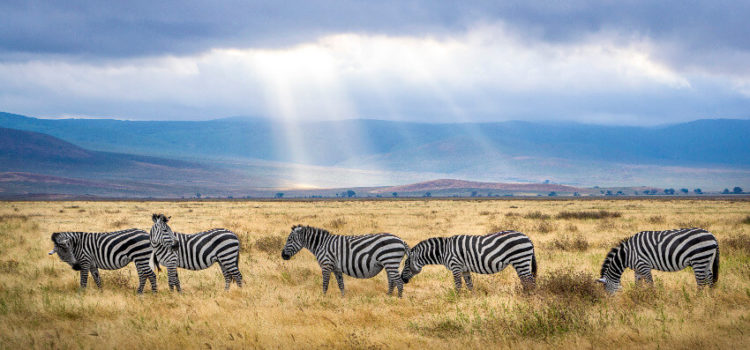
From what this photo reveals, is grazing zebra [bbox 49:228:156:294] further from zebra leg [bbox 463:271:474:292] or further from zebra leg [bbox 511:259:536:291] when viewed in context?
zebra leg [bbox 511:259:536:291]

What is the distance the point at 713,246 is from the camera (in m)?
12.9

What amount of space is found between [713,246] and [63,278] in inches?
636

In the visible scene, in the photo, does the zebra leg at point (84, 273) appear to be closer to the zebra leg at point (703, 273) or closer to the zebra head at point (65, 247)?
the zebra head at point (65, 247)

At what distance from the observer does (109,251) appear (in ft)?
46.5

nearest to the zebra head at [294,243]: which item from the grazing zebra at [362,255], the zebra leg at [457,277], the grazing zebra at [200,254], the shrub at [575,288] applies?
the grazing zebra at [362,255]

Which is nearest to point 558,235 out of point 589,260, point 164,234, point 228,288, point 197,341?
point 589,260

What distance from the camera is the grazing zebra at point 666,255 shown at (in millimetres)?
12969

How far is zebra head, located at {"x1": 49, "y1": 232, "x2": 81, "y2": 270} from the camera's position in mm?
13930

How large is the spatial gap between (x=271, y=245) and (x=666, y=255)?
14.4 m

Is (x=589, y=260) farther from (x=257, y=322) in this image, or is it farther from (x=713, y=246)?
(x=257, y=322)

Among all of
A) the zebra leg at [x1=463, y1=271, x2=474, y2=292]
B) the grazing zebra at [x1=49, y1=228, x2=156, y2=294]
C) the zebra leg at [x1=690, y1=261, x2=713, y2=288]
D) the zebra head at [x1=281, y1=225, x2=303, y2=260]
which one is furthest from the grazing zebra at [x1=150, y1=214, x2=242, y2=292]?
the zebra leg at [x1=690, y1=261, x2=713, y2=288]

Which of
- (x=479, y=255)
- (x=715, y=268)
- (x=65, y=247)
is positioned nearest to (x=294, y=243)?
(x=479, y=255)

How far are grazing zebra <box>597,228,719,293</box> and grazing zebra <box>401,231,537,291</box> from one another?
5.32 feet

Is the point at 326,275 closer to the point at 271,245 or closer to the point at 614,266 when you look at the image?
the point at 614,266
